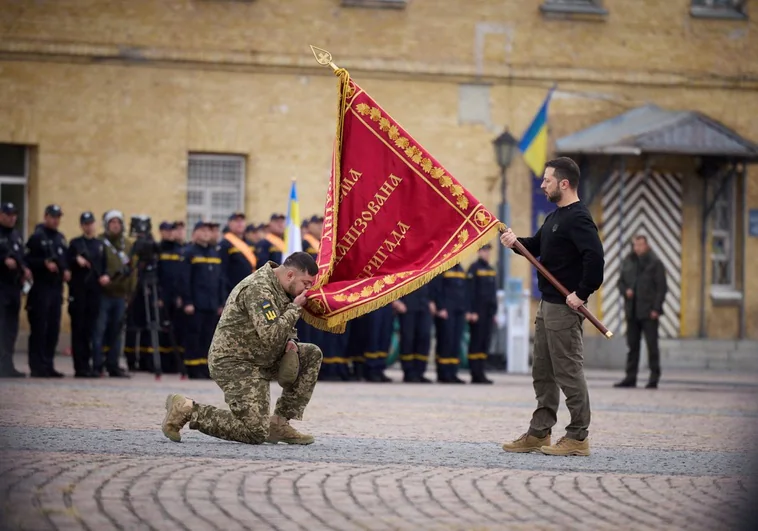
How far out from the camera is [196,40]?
27.4 m

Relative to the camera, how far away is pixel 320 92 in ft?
91.4

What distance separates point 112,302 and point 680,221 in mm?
13114

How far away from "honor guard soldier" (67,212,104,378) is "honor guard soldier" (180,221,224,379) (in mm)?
1385

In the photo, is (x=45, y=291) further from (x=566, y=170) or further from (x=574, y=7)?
(x=574, y=7)

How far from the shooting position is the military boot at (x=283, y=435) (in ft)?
35.6

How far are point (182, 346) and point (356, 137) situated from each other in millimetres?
10455

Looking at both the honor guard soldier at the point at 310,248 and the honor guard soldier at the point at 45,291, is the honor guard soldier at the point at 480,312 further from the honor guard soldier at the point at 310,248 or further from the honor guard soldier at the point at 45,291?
the honor guard soldier at the point at 45,291

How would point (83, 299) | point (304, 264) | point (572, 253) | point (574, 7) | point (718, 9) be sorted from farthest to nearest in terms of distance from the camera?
1. point (718, 9)
2. point (574, 7)
3. point (83, 299)
4. point (572, 253)
5. point (304, 264)

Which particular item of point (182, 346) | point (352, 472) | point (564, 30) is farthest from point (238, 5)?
point (352, 472)

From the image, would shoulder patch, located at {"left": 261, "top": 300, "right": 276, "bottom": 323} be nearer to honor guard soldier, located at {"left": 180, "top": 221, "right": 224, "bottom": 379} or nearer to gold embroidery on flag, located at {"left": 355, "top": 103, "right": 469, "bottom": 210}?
gold embroidery on flag, located at {"left": 355, "top": 103, "right": 469, "bottom": 210}

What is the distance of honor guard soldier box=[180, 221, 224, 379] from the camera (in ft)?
66.5

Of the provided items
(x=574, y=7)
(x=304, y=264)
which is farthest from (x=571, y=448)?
(x=574, y=7)

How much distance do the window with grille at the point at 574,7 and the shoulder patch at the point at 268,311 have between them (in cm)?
1914

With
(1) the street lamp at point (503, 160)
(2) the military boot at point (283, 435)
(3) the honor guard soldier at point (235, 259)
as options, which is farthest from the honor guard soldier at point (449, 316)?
(2) the military boot at point (283, 435)
